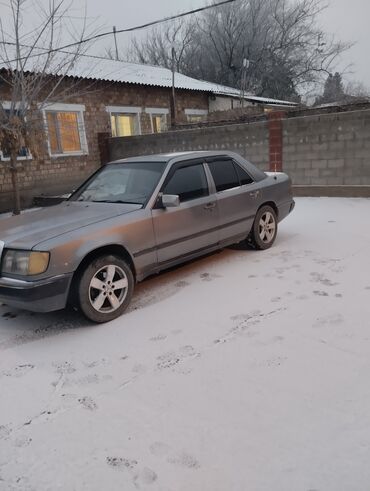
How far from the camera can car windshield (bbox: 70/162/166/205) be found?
4562 mm

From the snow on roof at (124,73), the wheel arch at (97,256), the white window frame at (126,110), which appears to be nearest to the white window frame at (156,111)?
the white window frame at (126,110)

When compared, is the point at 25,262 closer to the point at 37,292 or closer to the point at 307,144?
the point at 37,292

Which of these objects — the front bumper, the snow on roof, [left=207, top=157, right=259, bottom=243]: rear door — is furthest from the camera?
the snow on roof

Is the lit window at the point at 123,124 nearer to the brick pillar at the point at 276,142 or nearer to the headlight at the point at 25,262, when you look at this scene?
the brick pillar at the point at 276,142

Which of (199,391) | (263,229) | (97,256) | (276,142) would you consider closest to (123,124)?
(276,142)

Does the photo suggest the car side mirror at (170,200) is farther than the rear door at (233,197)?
No

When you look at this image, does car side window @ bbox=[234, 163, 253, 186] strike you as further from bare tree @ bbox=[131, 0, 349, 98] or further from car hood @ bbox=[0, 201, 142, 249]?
bare tree @ bbox=[131, 0, 349, 98]

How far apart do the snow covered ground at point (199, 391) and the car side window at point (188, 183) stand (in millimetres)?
1047

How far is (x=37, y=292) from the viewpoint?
11.5 feet

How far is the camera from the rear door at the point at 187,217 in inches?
175

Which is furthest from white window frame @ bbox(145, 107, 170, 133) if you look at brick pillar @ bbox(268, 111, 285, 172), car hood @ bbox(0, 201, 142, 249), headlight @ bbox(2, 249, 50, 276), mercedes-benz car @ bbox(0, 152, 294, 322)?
headlight @ bbox(2, 249, 50, 276)

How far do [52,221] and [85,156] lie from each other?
10.9 m

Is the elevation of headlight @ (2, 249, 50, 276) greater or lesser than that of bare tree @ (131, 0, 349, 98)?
lesser

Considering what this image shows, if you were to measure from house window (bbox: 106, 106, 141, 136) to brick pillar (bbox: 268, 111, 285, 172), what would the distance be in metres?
7.18
